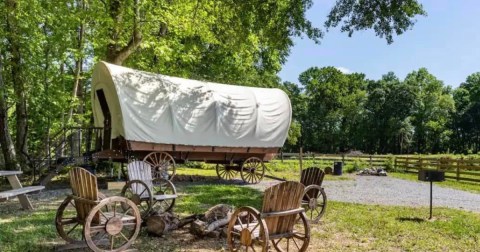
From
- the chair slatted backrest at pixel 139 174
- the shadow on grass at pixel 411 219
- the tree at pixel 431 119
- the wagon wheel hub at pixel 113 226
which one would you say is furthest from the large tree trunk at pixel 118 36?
the tree at pixel 431 119

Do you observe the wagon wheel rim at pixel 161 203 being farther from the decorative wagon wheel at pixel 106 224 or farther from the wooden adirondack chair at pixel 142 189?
the decorative wagon wheel at pixel 106 224

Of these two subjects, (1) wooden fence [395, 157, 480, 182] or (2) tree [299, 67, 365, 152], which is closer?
(1) wooden fence [395, 157, 480, 182]

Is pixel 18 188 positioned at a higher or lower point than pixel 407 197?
higher

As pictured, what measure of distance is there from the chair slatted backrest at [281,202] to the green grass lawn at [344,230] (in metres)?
1.19

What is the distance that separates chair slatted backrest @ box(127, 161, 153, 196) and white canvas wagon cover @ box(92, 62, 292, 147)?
4209 mm

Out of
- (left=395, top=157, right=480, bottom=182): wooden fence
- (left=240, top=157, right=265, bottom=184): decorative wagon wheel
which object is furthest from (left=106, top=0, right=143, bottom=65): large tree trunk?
(left=395, top=157, right=480, bottom=182): wooden fence

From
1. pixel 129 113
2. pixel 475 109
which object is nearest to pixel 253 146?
pixel 129 113

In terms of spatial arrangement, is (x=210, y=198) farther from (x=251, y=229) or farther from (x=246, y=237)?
(x=246, y=237)

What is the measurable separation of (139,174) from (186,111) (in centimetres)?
555

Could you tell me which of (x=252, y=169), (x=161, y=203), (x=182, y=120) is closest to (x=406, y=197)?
(x=252, y=169)

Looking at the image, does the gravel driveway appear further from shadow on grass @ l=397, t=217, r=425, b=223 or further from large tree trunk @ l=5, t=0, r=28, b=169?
large tree trunk @ l=5, t=0, r=28, b=169

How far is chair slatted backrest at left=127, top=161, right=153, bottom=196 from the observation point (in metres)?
6.89

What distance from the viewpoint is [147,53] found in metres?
16.8

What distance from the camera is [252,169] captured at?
14.6 meters
